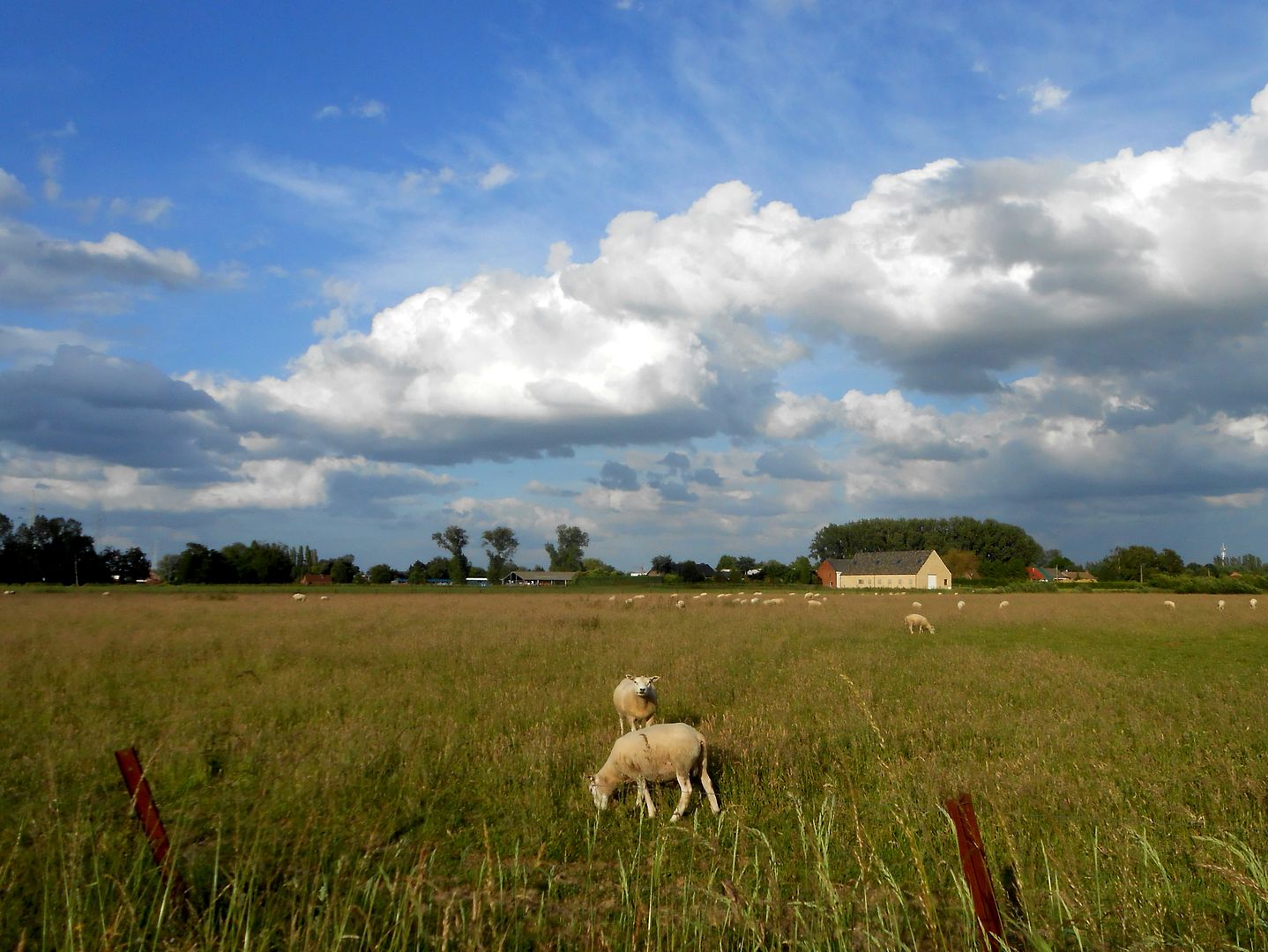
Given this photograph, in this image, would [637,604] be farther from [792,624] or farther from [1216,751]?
[1216,751]

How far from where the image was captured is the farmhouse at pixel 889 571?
344ft

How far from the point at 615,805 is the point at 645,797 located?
1.67ft

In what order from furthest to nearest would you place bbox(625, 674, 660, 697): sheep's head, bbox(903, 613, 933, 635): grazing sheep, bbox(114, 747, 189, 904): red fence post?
bbox(903, 613, 933, 635): grazing sheep → bbox(625, 674, 660, 697): sheep's head → bbox(114, 747, 189, 904): red fence post

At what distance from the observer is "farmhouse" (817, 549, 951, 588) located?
344ft

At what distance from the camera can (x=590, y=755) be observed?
9906mm

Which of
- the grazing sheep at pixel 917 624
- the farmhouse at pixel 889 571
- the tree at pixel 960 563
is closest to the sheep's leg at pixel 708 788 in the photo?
the grazing sheep at pixel 917 624

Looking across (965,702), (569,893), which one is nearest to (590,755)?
(569,893)

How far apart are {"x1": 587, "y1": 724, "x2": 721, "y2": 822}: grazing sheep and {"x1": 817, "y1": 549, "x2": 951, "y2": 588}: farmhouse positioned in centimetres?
10159

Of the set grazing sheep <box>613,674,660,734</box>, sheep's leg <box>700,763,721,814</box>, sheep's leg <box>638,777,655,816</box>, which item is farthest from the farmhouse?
sheep's leg <box>638,777,655,816</box>

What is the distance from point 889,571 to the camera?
111750 mm

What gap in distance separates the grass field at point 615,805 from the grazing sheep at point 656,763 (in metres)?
0.25

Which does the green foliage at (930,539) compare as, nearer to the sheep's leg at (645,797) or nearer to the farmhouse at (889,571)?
the farmhouse at (889,571)

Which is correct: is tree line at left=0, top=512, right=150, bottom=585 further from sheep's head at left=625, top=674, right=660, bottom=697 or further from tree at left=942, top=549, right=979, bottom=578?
tree at left=942, top=549, right=979, bottom=578

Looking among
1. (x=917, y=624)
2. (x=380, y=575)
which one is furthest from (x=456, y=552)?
(x=917, y=624)
